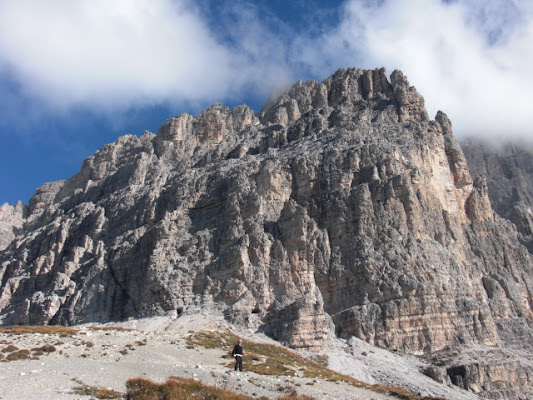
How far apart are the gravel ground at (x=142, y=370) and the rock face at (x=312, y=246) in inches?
349

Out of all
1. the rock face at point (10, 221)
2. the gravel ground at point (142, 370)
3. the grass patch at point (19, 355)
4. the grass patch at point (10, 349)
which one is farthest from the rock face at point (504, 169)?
the rock face at point (10, 221)

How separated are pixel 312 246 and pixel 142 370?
4787 centimetres

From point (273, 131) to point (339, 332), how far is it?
5865 centimetres

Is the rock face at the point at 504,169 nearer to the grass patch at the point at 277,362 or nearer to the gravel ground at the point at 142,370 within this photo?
the gravel ground at the point at 142,370

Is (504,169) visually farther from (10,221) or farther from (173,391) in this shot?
(173,391)

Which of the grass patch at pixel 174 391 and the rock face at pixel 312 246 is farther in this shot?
the rock face at pixel 312 246

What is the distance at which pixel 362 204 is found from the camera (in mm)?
75312

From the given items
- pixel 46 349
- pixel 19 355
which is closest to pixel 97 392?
pixel 19 355

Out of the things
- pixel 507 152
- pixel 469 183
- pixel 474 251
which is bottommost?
pixel 474 251

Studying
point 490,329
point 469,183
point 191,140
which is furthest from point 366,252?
point 191,140

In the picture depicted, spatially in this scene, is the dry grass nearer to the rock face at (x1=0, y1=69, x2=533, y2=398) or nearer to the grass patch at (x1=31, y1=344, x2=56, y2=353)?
the grass patch at (x1=31, y1=344, x2=56, y2=353)

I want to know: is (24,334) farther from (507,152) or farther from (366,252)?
(507,152)

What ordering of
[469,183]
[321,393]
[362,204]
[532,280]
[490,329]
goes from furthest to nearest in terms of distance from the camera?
[469,183] → [532,280] → [362,204] → [490,329] → [321,393]

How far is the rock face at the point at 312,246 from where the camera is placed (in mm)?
64875
